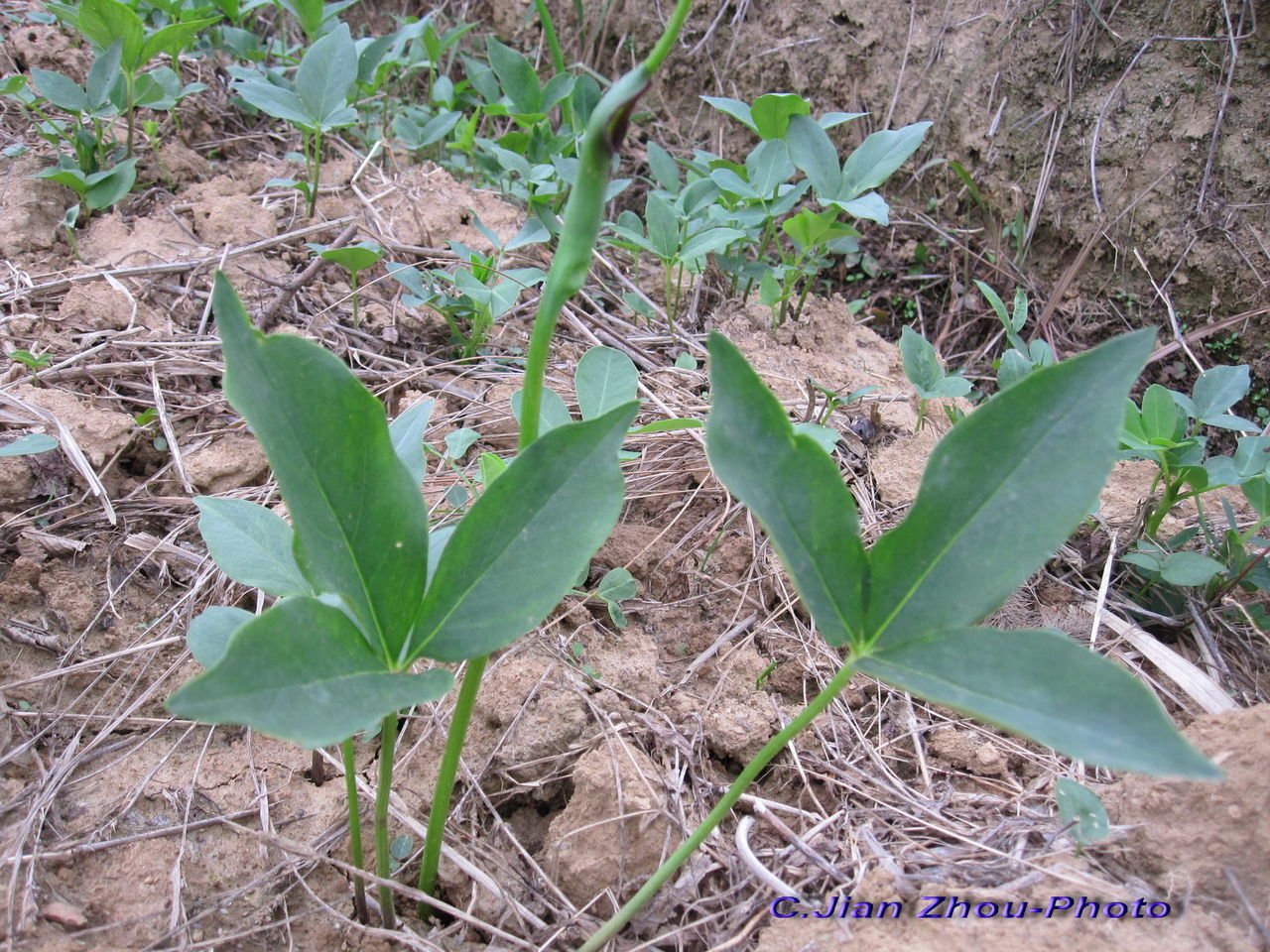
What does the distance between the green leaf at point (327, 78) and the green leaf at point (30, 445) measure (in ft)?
4.00

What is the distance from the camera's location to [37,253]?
7.72 feet

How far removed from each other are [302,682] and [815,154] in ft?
6.36

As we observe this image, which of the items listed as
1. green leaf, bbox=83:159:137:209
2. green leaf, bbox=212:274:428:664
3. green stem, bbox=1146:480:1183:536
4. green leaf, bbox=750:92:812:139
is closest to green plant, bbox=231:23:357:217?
green leaf, bbox=83:159:137:209

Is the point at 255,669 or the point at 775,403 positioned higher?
the point at 775,403

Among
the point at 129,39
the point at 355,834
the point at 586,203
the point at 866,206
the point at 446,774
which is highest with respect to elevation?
the point at 586,203

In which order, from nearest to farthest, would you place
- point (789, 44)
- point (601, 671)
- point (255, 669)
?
point (255, 669)
point (601, 671)
point (789, 44)

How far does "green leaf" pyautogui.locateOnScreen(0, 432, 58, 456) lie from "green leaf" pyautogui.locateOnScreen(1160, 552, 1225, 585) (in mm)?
2174

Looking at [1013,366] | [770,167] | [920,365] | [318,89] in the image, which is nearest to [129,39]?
[318,89]

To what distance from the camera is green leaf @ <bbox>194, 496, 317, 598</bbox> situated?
119 cm

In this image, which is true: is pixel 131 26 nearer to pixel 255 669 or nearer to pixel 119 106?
pixel 119 106

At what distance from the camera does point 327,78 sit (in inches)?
98.2

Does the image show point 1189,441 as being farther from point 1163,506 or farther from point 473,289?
point 473,289

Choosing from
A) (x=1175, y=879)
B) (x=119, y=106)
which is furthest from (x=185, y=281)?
(x=1175, y=879)

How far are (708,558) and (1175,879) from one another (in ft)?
3.12
